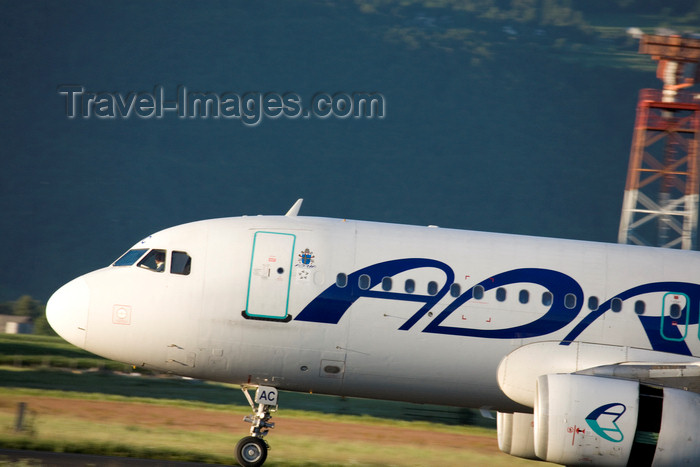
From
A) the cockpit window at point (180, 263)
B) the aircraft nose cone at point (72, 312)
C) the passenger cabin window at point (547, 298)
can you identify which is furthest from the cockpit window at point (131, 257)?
the passenger cabin window at point (547, 298)

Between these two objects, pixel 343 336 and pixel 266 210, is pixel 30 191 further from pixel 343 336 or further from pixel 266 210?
pixel 343 336

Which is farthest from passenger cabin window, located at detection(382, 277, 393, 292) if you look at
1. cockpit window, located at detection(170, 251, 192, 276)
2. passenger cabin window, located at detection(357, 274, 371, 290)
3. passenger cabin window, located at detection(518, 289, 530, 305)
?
cockpit window, located at detection(170, 251, 192, 276)

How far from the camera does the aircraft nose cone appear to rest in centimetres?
1461

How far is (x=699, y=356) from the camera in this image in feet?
50.8

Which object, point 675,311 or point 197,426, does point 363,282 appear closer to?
point 675,311

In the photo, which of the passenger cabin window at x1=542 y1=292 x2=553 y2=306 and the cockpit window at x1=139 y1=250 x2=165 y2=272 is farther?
the passenger cabin window at x1=542 y1=292 x2=553 y2=306

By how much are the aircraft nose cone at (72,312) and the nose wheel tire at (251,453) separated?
2997mm

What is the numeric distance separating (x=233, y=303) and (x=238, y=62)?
437 feet

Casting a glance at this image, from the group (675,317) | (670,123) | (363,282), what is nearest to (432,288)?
(363,282)

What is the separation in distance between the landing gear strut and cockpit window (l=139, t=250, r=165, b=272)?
2.56 metres

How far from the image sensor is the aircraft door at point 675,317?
15.4 meters

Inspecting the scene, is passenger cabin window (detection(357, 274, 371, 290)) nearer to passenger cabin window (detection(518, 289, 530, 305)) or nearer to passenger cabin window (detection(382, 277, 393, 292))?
passenger cabin window (detection(382, 277, 393, 292))

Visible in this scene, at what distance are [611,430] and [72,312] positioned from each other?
8490 mm

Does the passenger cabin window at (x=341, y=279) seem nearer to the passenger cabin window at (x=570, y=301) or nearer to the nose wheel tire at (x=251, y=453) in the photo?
the nose wheel tire at (x=251, y=453)
